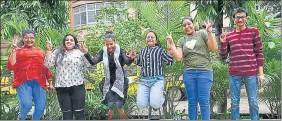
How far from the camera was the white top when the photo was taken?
505 centimetres

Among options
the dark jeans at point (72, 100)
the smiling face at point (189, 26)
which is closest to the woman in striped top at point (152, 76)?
the smiling face at point (189, 26)

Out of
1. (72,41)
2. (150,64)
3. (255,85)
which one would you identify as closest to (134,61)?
(150,64)

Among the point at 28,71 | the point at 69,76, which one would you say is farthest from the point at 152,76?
the point at 28,71

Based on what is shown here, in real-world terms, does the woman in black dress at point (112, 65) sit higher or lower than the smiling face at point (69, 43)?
lower

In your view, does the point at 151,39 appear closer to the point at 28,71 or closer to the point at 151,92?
the point at 151,92

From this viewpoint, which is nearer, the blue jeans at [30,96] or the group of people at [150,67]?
the group of people at [150,67]

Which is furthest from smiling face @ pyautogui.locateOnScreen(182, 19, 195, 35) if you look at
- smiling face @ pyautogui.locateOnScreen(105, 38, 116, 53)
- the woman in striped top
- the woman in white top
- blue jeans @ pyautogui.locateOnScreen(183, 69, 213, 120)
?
the woman in white top

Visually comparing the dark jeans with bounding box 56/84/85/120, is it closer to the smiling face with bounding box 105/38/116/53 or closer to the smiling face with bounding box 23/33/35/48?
the smiling face with bounding box 105/38/116/53

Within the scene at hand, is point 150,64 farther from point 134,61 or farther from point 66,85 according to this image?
point 66,85

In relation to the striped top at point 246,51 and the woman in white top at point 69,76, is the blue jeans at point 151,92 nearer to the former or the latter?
the woman in white top at point 69,76

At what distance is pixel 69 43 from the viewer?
5125 millimetres

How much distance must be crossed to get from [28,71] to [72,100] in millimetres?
673

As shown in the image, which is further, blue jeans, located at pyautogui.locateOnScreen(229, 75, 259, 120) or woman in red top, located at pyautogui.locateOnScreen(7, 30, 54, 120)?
woman in red top, located at pyautogui.locateOnScreen(7, 30, 54, 120)

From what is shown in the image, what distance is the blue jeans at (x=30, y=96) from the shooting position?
17.1 feet
